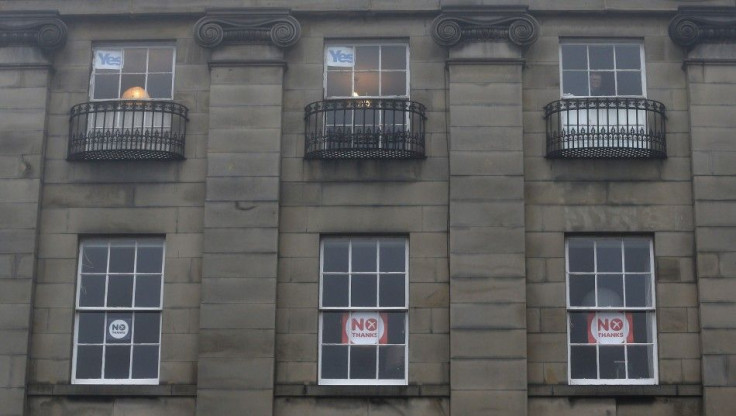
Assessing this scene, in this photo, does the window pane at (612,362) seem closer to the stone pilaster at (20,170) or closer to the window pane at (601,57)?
the window pane at (601,57)

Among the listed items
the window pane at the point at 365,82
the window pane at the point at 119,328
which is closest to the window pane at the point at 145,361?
the window pane at the point at 119,328

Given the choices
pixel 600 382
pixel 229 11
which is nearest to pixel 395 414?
pixel 600 382

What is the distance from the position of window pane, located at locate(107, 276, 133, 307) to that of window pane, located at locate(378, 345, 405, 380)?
461 centimetres

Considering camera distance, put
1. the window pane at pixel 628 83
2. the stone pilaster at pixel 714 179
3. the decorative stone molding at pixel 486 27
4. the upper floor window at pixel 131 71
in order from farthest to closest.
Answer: the upper floor window at pixel 131 71 < the window pane at pixel 628 83 < the decorative stone molding at pixel 486 27 < the stone pilaster at pixel 714 179

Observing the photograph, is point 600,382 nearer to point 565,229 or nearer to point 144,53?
point 565,229

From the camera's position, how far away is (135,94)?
21.3m

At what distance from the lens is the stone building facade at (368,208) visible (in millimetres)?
19797

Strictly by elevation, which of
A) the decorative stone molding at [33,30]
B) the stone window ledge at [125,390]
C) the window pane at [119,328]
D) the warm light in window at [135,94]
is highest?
the decorative stone molding at [33,30]

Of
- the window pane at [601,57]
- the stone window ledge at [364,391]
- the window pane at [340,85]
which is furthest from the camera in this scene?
the window pane at [340,85]

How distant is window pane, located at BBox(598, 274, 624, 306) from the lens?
66.2 feet

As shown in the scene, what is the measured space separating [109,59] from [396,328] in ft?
24.5

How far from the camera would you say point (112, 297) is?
20.6m

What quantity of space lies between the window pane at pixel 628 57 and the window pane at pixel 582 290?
160 inches

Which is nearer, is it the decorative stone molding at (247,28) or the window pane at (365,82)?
the decorative stone molding at (247,28)
